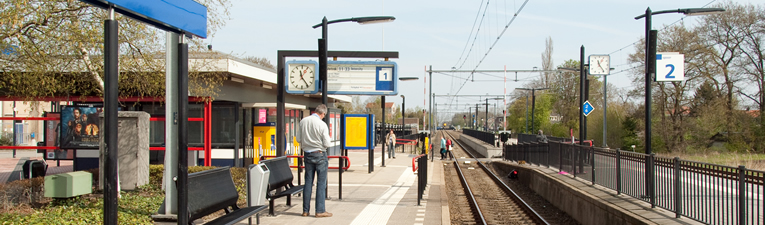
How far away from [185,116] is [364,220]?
381cm

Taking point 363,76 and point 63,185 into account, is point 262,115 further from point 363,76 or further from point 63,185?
point 63,185

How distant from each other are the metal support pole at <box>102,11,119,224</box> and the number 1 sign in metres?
12.9

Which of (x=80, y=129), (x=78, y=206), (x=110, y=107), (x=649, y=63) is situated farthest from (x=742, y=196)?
(x=80, y=129)

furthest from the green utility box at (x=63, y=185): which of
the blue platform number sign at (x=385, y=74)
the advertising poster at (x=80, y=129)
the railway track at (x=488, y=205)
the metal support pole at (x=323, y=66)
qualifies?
the blue platform number sign at (x=385, y=74)

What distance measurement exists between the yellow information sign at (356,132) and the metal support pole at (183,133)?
44.4ft

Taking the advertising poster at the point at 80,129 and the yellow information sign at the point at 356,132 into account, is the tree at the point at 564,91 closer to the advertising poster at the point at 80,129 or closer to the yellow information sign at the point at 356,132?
the yellow information sign at the point at 356,132

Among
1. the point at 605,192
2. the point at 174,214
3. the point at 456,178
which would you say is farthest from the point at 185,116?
the point at 456,178

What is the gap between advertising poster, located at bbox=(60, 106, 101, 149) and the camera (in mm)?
14352

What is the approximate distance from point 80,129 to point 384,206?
30.4 feet

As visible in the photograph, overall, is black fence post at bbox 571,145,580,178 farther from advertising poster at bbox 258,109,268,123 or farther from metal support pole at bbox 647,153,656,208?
advertising poster at bbox 258,109,268,123

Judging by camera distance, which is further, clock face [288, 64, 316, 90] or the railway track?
clock face [288, 64, 316, 90]

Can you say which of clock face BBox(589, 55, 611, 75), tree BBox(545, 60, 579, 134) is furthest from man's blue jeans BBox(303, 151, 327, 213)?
tree BBox(545, 60, 579, 134)

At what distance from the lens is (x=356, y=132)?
19312 millimetres

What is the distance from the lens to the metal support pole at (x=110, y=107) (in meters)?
4.16
